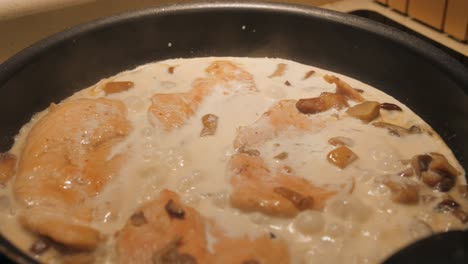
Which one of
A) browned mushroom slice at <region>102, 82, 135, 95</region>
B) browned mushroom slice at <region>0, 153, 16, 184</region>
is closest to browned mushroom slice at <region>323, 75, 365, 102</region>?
browned mushroom slice at <region>102, 82, 135, 95</region>

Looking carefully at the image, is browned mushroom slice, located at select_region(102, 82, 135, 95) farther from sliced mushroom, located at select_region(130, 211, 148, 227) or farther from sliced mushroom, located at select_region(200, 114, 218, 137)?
sliced mushroom, located at select_region(130, 211, 148, 227)

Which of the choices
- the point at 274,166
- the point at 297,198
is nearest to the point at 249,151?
the point at 274,166

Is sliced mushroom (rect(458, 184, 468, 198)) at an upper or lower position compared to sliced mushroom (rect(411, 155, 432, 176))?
lower

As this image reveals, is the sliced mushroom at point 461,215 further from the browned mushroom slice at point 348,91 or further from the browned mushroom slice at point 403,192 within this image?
the browned mushroom slice at point 348,91

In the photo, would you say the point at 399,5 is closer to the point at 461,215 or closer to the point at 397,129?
the point at 397,129

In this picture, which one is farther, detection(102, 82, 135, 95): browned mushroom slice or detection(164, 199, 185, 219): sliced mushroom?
detection(102, 82, 135, 95): browned mushroom slice

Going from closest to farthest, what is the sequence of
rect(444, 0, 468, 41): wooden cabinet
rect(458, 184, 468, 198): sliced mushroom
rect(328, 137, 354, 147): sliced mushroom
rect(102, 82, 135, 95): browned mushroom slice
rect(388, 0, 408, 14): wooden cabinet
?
rect(458, 184, 468, 198): sliced mushroom → rect(328, 137, 354, 147): sliced mushroom → rect(102, 82, 135, 95): browned mushroom slice → rect(444, 0, 468, 41): wooden cabinet → rect(388, 0, 408, 14): wooden cabinet

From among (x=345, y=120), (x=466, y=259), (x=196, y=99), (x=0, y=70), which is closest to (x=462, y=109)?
(x=345, y=120)

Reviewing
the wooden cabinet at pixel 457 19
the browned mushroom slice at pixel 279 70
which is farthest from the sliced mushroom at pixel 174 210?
the wooden cabinet at pixel 457 19
